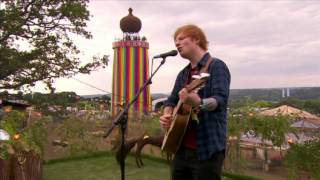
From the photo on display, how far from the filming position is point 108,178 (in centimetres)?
546

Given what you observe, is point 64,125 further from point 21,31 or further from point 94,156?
point 21,31

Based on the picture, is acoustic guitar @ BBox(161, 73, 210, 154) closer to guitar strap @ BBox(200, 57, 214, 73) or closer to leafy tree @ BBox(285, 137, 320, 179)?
guitar strap @ BBox(200, 57, 214, 73)

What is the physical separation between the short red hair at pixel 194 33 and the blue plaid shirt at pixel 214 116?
0.51 feet

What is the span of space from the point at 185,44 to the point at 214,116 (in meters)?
0.40

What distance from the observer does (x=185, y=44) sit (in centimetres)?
200

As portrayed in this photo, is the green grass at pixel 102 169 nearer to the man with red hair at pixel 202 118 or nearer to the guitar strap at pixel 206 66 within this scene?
the man with red hair at pixel 202 118

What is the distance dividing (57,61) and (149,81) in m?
6.55

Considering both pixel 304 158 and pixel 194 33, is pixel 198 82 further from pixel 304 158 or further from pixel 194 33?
pixel 304 158

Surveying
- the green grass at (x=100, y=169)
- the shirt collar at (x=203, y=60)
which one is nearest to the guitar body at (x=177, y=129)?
the shirt collar at (x=203, y=60)

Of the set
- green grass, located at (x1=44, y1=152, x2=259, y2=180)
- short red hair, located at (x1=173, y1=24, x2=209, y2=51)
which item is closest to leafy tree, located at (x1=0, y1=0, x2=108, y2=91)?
green grass, located at (x1=44, y1=152, x2=259, y2=180)

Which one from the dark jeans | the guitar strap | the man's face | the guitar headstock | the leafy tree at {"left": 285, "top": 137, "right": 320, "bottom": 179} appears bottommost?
the leafy tree at {"left": 285, "top": 137, "right": 320, "bottom": 179}

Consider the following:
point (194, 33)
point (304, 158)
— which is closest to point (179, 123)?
point (194, 33)

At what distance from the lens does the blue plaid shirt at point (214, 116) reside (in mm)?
1858

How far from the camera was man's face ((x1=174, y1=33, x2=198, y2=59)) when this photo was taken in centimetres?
200
